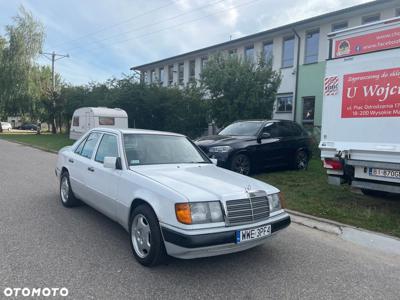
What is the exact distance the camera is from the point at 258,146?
31.4ft

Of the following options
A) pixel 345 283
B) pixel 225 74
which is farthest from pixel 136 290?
pixel 225 74

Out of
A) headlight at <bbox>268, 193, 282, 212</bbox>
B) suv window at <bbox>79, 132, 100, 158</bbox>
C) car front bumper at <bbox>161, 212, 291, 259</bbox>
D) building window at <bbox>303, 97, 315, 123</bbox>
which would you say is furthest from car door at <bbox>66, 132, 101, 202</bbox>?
building window at <bbox>303, 97, 315, 123</bbox>

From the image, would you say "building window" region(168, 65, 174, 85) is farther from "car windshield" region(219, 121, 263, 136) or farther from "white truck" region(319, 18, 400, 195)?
"white truck" region(319, 18, 400, 195)

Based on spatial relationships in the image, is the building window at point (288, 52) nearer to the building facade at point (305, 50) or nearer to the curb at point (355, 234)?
the building facade at point (305, 50)

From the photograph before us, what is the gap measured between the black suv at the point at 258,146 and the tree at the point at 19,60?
33.4m

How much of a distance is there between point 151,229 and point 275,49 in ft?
66.8

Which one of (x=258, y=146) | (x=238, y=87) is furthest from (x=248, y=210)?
(x=238, y=87)

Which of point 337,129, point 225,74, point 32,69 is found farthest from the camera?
point 32,69

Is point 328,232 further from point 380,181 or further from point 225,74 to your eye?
point 225,74

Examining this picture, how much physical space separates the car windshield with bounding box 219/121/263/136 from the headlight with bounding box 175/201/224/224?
6.57m

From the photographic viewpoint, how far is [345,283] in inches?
143

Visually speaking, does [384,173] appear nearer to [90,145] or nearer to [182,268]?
[182,268]

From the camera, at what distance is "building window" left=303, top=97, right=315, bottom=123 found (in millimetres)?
19922

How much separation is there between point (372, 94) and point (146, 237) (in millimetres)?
4638
